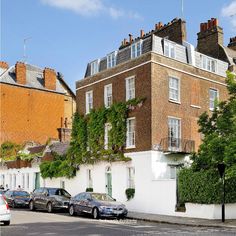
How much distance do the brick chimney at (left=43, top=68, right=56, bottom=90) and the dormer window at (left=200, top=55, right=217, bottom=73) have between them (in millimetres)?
24987

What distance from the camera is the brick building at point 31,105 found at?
50.7 metres

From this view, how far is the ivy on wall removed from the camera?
31625 mm

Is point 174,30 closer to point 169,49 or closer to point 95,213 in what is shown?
point 169,49

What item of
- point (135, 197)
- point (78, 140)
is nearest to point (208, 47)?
point (78, 140)

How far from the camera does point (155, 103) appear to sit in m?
30.1

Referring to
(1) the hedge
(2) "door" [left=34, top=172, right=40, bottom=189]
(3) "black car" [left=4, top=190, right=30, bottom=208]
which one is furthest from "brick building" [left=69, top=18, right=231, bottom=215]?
(2) "door" [left=34, top=172, right=40, bottom=189]

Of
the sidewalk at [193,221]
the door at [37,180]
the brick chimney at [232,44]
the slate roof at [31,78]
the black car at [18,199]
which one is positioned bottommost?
the sidewalk at [193,221]

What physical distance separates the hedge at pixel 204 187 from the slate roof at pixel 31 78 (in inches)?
1198

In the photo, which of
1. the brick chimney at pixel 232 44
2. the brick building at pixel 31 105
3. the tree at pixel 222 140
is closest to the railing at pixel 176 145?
the tree at pixel 222 140

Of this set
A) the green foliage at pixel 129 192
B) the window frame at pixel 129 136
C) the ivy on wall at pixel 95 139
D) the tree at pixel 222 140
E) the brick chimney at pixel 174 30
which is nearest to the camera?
the tree at pixel 222 140

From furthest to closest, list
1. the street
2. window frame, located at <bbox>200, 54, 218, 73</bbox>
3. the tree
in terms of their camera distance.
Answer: window frame, located at <bbox>200, 54, 218, 73</bbox> < the tree < the street

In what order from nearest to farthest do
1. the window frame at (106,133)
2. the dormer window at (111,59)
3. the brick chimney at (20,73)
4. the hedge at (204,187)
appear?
the hedge at (204,187) → the window frame at (106,133) → the dormer window at (111,59) → the brick chimney at (20,73)

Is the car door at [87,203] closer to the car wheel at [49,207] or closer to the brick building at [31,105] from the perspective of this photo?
the car wheel at [49,207]

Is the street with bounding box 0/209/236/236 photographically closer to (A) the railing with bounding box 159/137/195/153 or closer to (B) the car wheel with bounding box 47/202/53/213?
(B) the car wheel with bounding box 47/202/53/213
